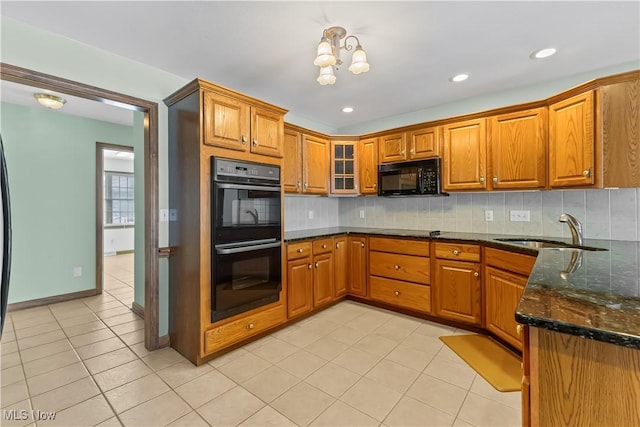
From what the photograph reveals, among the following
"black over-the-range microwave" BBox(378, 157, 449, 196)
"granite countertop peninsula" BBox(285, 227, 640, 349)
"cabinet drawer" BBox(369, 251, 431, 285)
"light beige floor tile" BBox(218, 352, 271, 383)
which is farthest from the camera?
"black over-the-range microwave" BBox(378, 157, 449, 196)

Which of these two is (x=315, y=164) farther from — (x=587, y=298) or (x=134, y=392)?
(x=587, y=298)

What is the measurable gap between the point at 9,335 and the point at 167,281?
168 centimetres

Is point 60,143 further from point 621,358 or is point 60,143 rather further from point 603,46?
point 603,46

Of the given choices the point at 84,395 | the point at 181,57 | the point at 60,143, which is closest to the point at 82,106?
the point at 60,143

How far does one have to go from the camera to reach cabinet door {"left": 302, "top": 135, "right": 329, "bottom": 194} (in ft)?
11.4

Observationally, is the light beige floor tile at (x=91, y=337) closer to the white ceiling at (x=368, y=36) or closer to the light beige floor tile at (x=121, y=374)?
the light beige floor tile at (x=121, y=374)

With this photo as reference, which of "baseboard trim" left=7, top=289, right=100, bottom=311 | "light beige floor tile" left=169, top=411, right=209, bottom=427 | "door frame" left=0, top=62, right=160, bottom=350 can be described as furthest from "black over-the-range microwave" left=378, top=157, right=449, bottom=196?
"baseboard trim" left=7, top=289, right=100, bottom=311

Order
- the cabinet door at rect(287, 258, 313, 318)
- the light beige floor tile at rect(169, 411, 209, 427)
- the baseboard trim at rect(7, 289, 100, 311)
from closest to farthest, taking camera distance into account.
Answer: the light beige floor tile at rect(169, 411, 209, 427), the cabinet door at rect(287, 258, 313, 318), the baseboard trim at rect(7, 289, 100, 311)

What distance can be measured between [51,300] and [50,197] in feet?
4.33

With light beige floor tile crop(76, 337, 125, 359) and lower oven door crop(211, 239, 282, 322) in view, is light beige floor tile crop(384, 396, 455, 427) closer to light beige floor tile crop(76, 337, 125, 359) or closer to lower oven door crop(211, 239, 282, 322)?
lower oven door crop(211, 239, 282, 322)

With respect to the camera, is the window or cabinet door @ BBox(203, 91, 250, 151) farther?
the window

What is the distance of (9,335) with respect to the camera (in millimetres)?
2672

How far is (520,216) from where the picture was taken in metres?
2.93

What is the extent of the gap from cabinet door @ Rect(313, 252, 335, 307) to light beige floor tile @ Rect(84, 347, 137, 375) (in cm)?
175
